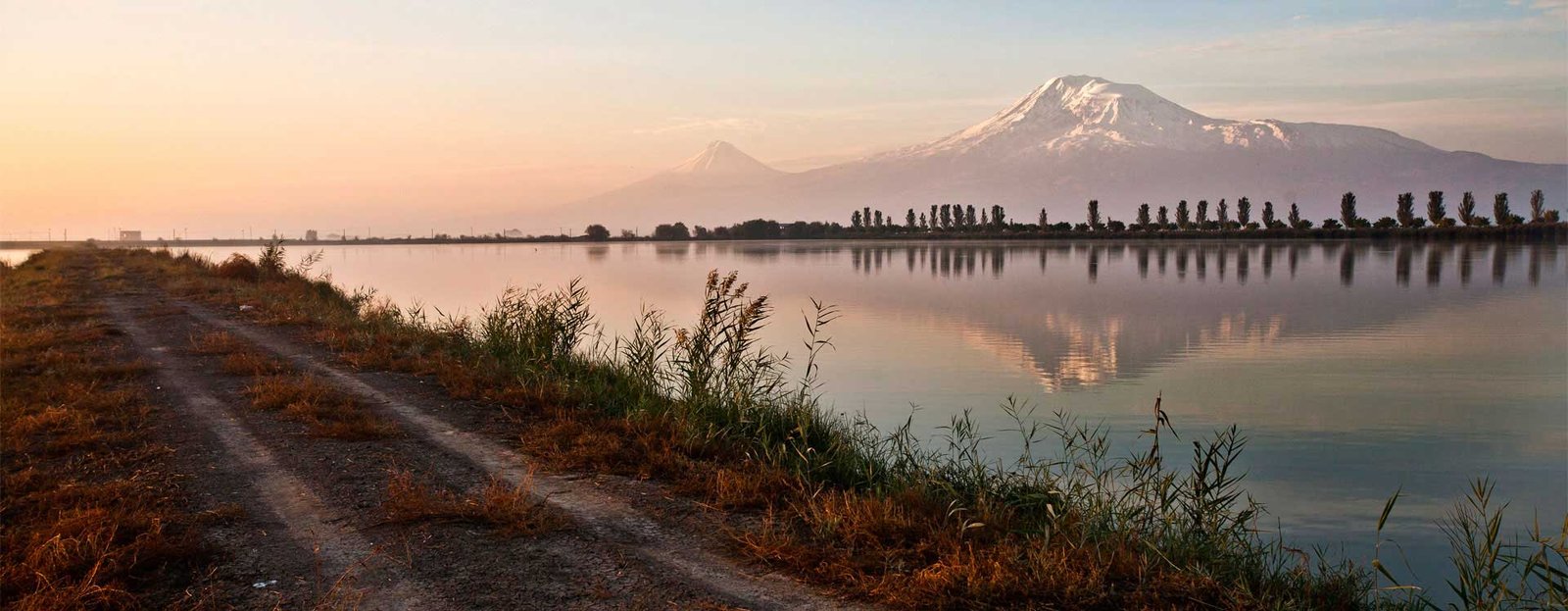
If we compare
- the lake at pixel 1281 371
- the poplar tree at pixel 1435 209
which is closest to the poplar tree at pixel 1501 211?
the poplar tree at pixel 1435 209

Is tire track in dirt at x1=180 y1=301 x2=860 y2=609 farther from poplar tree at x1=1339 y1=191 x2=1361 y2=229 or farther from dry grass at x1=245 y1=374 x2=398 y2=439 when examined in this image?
poplar tree at x1=1339 y1=191 x2=1361 y2=229

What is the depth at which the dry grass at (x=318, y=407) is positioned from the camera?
22.6ft

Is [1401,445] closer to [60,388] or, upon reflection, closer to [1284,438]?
[1284,438]

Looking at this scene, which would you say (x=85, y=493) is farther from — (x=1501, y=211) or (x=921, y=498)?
(x=1501, y=211)

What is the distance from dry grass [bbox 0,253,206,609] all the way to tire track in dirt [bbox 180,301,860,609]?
1.72m

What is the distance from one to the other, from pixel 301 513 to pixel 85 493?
1.25 metres

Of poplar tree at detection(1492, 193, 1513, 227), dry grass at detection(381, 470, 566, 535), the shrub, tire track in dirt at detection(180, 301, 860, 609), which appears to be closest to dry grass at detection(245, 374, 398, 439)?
tire track in dirt at detection(180, 301, 860, 609)

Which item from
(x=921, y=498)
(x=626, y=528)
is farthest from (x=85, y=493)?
(x=921, y=498)

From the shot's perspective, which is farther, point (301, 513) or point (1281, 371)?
point (1281, 371)

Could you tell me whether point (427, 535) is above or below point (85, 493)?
below

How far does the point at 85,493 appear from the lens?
5.17 meters

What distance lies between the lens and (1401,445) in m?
8.91

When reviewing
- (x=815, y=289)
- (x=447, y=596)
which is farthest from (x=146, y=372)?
(x=815, y=289)

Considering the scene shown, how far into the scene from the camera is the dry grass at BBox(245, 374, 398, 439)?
22.6ft
